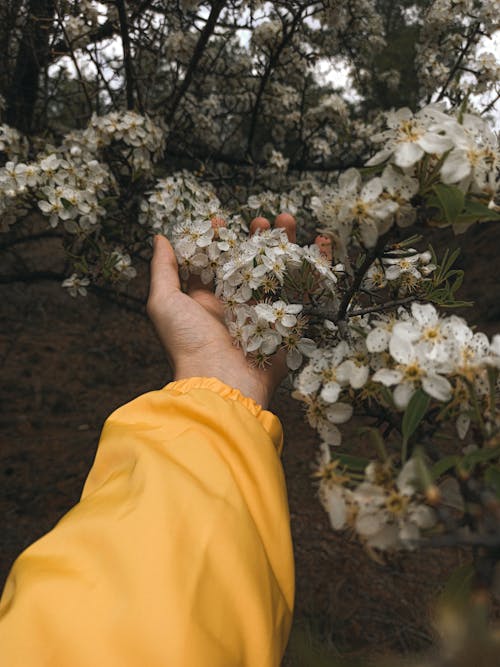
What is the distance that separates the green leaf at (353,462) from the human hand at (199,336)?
2.45 ft

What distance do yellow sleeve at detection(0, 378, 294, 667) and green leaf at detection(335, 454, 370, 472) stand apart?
31cm

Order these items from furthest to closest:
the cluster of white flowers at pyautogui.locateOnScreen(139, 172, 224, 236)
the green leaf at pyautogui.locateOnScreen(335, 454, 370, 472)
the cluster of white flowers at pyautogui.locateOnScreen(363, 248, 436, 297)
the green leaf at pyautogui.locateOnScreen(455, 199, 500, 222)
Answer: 1. the cluster of white flowers at pyautogui.locateOnScreen(139, 172, 224, 236)
2. the cluster of white flowers at pyautogui.locateOnScreen(363, 248, 436, 297)
3. the green leaf at pyautogui.locateOnScreen(455, 199, 500, 222)
4. the green leaf at pyautogui.locateOnScreen(335, 454, 370, 472)

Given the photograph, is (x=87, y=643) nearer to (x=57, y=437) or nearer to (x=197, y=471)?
(x=197, y=471)

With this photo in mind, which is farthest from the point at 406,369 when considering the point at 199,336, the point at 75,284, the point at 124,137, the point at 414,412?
the point at 124,137

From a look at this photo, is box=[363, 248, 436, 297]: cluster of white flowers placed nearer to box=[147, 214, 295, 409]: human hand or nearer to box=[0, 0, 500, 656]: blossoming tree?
box=[0, 0, 500, 656]: blossoming tree

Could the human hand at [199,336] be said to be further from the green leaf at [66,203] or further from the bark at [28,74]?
the bark at [28,74]

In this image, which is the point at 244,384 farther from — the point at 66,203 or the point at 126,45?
the point at 126,45

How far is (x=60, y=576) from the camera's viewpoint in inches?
37.2

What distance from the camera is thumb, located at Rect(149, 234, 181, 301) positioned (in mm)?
1934

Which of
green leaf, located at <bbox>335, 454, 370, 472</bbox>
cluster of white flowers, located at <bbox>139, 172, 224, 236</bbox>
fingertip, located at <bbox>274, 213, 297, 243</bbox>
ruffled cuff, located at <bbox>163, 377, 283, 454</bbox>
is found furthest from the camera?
cluster of white flowers, located at <bbox>139, 172, 224, 236</bbox>

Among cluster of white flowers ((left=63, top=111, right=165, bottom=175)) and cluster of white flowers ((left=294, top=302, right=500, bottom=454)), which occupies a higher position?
cluster of white flowers ((left=63, top=111, right=165, bottom=175))

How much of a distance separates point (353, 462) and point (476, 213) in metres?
0.48

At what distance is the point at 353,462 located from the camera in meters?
0.83

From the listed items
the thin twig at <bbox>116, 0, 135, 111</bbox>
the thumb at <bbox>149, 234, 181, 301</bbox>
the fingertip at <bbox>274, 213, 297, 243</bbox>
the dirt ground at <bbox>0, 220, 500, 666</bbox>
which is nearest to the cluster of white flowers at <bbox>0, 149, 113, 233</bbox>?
the thumb at <bbox>149, 234, 181, 301</bbox>
